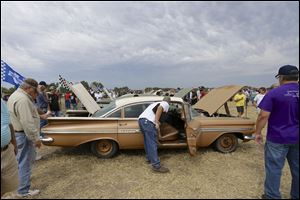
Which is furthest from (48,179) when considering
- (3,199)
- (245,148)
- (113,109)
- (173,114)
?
(245,148)

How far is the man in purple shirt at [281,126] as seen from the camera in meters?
3.15

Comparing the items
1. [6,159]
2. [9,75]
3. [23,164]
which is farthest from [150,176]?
[9,75]

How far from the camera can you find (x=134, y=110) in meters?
5.34

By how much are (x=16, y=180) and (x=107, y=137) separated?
7.71ft

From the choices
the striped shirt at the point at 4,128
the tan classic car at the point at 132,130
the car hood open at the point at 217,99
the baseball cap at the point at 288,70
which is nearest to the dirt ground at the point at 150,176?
the tan classic car at the point at 132,130

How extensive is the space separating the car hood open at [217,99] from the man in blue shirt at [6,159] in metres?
4.53

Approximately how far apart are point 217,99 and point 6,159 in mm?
5029

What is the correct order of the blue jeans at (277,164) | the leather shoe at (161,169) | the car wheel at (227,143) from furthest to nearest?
the car wheel at (227,143) → the leather shoe at (161,169) → the blue jeans at (277,164)

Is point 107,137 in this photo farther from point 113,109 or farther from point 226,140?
point 226,140

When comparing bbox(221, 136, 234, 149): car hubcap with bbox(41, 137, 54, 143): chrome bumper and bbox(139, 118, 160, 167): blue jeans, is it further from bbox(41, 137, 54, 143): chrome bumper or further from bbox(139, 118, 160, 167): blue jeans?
bbox(41, 137, 54, 143): chrome bumper

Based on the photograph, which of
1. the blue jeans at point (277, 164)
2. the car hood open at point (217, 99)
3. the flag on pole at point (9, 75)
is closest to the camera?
the blue jeans at point (277, 164)

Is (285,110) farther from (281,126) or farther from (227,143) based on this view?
(227,143)

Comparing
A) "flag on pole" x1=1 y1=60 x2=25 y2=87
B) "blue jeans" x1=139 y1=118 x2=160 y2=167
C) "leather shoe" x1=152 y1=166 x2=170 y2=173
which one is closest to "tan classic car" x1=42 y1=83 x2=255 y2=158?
"blue jeans" x1=139 y1=118 x2=160 y2=167

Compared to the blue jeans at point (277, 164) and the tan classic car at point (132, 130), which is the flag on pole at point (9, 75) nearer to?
the tan classic car at point (132, 130)
